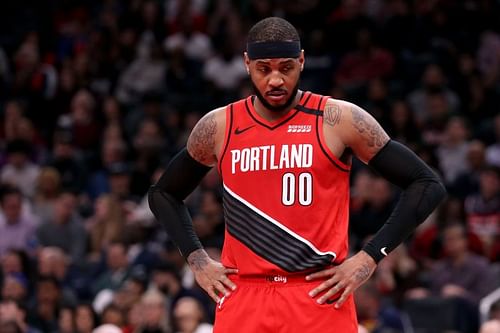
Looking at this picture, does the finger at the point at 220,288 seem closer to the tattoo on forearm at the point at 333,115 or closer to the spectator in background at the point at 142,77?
the tattoo on forearm at the point at 333,115

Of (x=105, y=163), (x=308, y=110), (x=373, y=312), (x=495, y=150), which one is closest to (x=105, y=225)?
(x=105, y=163)

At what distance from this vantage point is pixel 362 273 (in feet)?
15.6

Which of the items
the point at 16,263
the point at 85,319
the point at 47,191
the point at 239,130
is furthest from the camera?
the point at 47,191

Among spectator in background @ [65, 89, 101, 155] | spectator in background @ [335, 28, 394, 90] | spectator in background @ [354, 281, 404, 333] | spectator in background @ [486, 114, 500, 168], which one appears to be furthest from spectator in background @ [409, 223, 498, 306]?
spectator in background @ [65, 89, 101, 155]

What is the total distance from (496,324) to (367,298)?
186 centimetres

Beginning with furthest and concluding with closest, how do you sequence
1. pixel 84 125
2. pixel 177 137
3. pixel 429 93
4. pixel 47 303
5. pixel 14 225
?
1. pixel 84 125
2. pixel 177 137
3. pixel 429 93
4. pixel 14 225
5. pixel 47 303

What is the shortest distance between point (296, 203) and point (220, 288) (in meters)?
0.51

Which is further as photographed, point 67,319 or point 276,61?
point 67,319

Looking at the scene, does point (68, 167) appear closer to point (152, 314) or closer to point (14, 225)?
point (14, 225)

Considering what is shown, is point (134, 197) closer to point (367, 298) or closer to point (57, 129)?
point (57, 129)

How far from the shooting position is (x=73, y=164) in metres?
14.5

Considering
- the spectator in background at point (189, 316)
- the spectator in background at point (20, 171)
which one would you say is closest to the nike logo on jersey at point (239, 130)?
the spectator in background at point (189, 316)

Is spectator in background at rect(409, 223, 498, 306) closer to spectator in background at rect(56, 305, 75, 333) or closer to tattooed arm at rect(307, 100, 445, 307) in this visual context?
spectator in background at rect(56, 305, 75, 333)

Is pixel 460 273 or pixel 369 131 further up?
pixel 369 131
